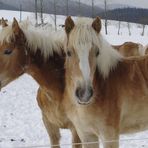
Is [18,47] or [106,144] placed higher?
[18,47]

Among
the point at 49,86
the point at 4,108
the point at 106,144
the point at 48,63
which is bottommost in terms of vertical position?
the point at 4,108

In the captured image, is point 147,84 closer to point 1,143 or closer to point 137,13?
point 1,143

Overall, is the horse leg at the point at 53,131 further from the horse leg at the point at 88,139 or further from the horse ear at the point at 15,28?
the horse ear at the point at 15,28

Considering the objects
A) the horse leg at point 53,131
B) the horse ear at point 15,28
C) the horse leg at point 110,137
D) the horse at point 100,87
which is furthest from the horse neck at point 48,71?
the horse leg at point 110,137

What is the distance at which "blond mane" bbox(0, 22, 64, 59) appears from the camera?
3.66 meters

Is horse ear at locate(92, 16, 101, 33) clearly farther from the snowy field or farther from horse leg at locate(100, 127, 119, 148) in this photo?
the snowy field

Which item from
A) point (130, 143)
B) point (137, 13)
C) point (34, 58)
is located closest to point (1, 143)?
point (130, 143)

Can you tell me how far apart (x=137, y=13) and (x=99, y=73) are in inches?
3565

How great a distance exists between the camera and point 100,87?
11.5ft

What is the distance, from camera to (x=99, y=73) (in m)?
3.54

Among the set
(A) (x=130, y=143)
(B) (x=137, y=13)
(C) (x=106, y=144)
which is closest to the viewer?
(C) (x=106, y=144)

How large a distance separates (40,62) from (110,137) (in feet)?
3.73

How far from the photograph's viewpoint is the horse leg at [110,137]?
341 cm

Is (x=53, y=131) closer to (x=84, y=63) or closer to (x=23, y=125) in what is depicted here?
(x=84, y=63)
